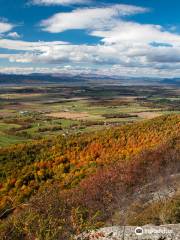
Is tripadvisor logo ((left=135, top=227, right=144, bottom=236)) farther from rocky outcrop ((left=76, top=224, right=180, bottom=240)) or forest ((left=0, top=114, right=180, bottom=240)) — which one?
forest ((left=0, top=114, right=180, bottom=240))

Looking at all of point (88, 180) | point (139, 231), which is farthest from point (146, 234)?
point (88, 180)

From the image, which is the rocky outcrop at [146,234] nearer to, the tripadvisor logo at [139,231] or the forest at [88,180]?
the tripadvisor logo at [139,231]

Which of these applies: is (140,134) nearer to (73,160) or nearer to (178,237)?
(73,160)

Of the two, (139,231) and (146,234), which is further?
(146,234)

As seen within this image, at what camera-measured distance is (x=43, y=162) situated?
95438 mm

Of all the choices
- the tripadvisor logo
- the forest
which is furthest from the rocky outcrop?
the forest

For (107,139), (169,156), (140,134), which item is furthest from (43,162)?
(169,156)

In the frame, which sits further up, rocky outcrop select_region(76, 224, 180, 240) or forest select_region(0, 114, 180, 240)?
rocky outcrop select_region(76, 224, 180, 240)

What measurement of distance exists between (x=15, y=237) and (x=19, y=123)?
139758mm

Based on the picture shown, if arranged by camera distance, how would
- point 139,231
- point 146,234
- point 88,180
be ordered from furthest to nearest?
point 88,180 < point 146,234 < point 139,231

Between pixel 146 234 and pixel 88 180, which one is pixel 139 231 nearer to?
pixel 146 234

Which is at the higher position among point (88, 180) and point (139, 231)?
point (139, 231)

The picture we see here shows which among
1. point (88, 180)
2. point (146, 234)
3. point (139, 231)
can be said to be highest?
point (139, 231)

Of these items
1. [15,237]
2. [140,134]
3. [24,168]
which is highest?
[15,237]
